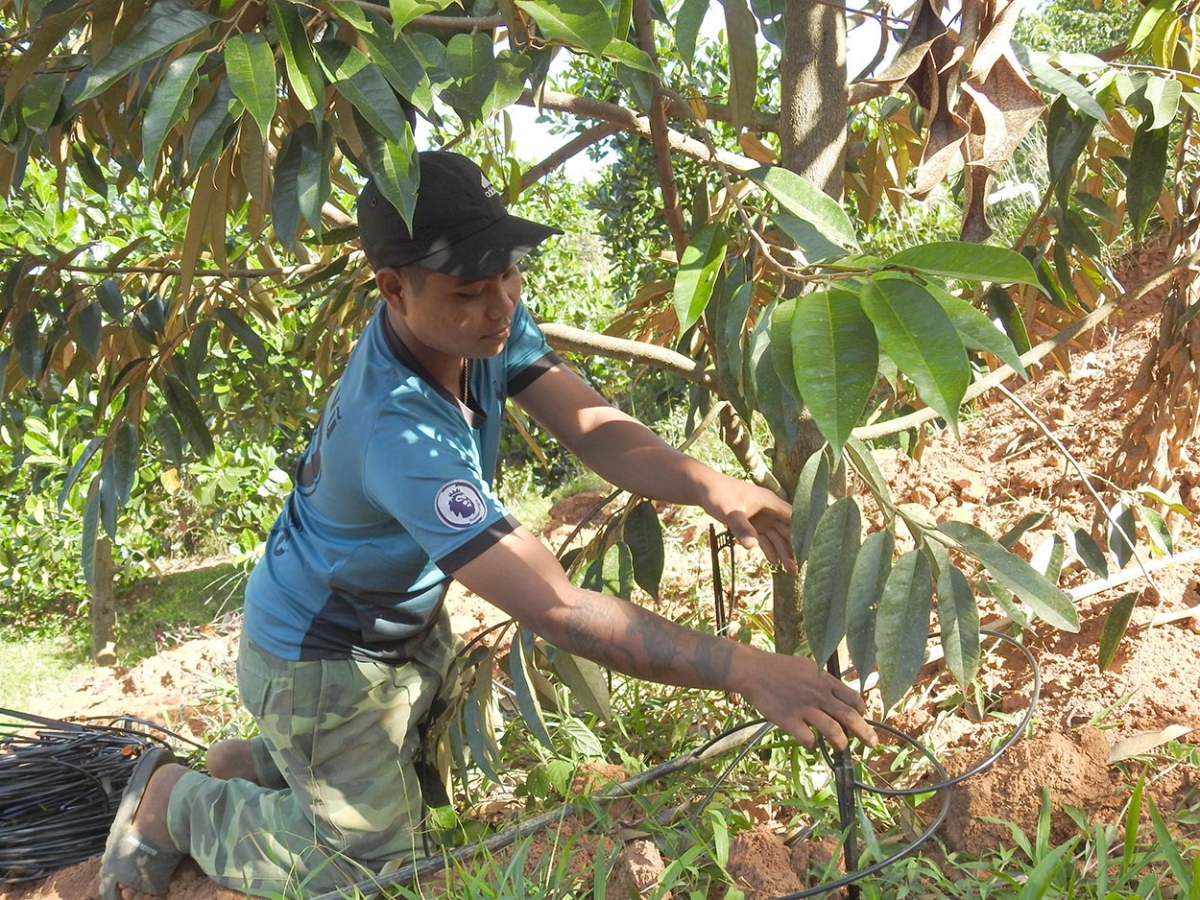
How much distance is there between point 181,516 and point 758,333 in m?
5.93

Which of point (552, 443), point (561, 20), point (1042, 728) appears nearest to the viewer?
point (561, 20)

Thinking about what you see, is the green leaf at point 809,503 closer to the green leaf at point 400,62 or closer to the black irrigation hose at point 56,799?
the green leaf at point 400,62

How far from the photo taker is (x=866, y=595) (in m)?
1.42

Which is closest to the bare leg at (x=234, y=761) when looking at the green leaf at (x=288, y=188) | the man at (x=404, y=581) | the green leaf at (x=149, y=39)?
the man at (x=404, y=581)

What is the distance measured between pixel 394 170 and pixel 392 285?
1.90ft

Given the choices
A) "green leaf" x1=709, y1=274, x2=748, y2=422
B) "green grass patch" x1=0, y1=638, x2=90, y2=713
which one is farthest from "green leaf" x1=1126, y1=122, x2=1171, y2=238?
"green grass patch" x1=0, y1=638, x2=90, y2=713

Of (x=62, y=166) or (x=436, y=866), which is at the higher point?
(x=62, y=166)

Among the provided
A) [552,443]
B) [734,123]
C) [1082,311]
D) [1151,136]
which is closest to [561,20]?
[734,123]

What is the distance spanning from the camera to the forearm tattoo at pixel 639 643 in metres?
1.48

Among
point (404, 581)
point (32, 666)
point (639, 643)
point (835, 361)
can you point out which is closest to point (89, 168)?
point (404, 581)

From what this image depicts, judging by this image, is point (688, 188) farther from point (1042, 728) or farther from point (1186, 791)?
point (1186, 791)

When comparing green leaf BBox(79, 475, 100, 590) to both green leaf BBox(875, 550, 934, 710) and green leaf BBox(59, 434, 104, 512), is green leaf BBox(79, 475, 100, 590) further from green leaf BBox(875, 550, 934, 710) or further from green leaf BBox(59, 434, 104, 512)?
green leaf BBox(875, 550, 934, 710)

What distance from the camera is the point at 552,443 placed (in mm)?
6246

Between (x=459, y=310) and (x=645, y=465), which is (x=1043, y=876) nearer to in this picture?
(x=645, y=465)
